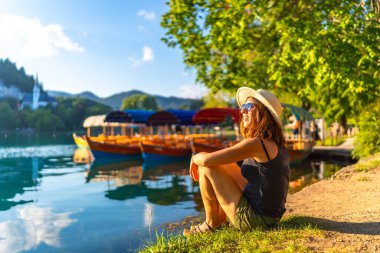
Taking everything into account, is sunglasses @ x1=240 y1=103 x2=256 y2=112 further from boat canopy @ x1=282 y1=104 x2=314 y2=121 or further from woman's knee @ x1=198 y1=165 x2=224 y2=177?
boat canopy @ x1=282 y1=104 x2=314 y2=121

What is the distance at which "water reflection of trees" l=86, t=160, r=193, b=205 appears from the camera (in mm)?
13759

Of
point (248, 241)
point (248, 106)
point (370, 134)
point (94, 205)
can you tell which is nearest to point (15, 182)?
point (94, 205)

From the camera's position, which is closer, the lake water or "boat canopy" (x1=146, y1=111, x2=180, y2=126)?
the lake water

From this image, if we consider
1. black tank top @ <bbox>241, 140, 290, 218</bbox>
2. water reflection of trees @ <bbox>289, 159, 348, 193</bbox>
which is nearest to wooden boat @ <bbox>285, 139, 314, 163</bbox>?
water reflection of trees @ <bbox>289, 159, 348, 193</bbox>

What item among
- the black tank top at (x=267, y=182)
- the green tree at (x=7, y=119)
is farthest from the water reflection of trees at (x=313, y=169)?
the green tree at (x=7, y=119)

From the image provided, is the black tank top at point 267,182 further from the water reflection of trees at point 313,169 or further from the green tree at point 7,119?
the green tree at point 7,119

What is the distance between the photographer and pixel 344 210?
20.3 feet

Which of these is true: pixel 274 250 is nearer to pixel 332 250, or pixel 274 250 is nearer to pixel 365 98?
pixel 332 250

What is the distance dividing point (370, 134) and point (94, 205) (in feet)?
43.1

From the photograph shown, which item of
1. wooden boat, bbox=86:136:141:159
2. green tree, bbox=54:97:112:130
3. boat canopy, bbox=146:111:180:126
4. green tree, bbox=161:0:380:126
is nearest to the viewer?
green tree, bbox=161:0:380:126

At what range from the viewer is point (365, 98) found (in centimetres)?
2528

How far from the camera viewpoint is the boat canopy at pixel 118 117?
1246 inches

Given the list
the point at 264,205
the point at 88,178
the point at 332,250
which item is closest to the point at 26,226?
the point at 264,205

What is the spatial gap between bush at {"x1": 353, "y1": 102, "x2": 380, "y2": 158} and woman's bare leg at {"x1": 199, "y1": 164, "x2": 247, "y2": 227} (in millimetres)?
14686
